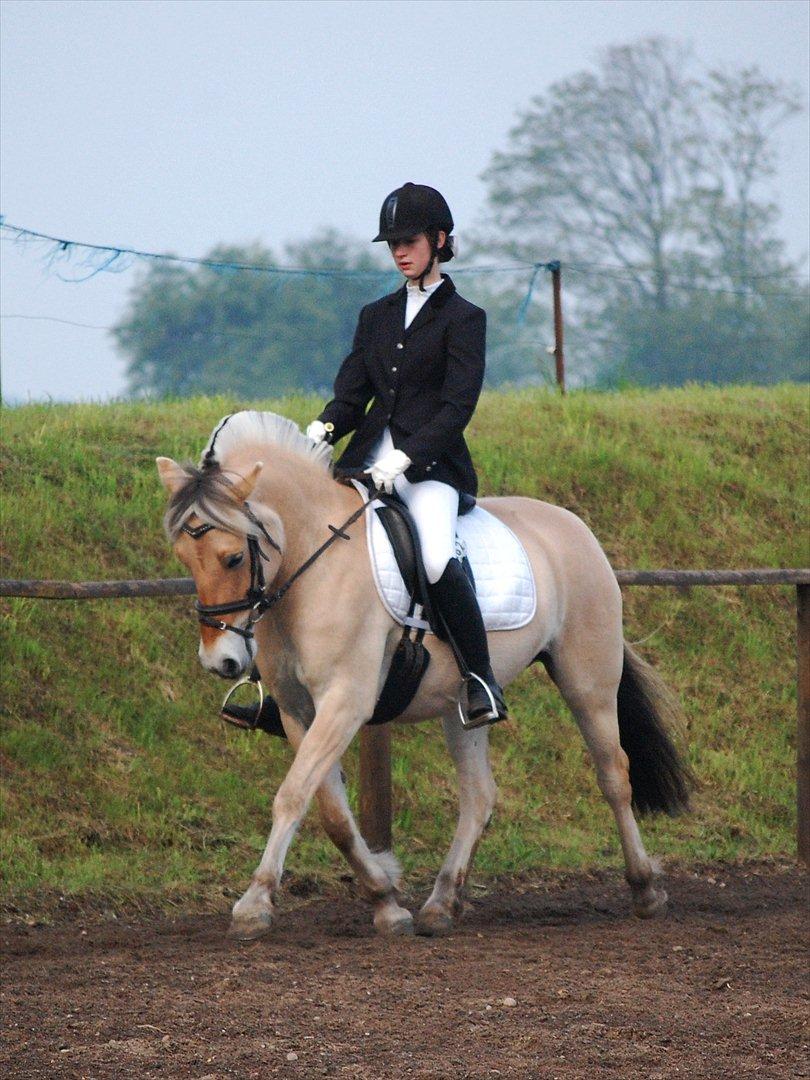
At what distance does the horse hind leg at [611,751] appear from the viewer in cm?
640

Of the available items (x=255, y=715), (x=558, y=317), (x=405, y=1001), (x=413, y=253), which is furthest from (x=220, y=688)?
(x=558, y=317)

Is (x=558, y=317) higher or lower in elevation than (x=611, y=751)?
higher

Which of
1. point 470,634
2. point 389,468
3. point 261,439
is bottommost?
point 470,634

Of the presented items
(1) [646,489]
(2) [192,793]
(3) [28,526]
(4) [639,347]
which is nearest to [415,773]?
(2) [192,793]

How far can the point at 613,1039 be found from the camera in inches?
163

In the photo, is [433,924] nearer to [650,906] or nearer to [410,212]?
[650,906]

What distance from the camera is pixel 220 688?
328 inches

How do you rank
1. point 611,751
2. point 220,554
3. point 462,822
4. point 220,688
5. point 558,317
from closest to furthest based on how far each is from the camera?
point 220,554, point 462,822, point 611,751, point 220,688, point 558,317

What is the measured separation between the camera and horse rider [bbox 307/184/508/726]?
561 cm

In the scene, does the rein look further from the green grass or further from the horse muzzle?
the green grass

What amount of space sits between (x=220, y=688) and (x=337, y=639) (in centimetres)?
313

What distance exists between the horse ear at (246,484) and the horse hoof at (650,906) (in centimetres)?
259

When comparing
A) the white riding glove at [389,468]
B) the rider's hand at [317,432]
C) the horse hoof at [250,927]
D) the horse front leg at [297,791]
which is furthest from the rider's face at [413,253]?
the horse hoof at [250,927]

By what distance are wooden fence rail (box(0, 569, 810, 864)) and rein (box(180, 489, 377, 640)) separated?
121 cm
